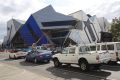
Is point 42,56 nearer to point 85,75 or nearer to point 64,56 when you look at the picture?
point 64,56

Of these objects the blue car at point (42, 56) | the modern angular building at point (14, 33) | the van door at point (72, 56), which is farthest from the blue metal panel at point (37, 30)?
the van door at point (72, 56)

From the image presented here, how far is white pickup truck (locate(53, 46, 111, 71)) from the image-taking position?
12.9 metres

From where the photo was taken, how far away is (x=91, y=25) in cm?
8125

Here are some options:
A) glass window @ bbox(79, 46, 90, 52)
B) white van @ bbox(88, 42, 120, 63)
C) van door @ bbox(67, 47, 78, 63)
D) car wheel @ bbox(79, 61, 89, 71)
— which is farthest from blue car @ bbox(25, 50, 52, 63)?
car wheel @ bbox(79, 61, 89, 71)

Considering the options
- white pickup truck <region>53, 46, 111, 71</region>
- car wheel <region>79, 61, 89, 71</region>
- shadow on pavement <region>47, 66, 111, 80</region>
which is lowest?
shadow on pavement <region>47, 66, 111, 80</region>

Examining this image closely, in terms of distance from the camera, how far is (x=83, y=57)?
1392cm

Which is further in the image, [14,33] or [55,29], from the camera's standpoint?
[14,33]

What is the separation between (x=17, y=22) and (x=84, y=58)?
7871 centimetres

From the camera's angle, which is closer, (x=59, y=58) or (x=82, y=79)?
(x=82, y=79)

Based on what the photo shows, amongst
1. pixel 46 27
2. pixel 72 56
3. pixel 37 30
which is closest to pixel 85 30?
pixel 46 27

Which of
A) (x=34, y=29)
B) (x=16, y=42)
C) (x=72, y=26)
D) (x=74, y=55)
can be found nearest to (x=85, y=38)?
(x=72, y=26)

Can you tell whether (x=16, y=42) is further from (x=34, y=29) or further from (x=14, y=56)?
(x=14, y=56)

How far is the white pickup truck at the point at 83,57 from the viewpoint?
1292cm

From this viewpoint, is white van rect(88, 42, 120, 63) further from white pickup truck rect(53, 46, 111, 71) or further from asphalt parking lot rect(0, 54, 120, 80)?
white pickup truck rect(53, 46, 111, 71)
